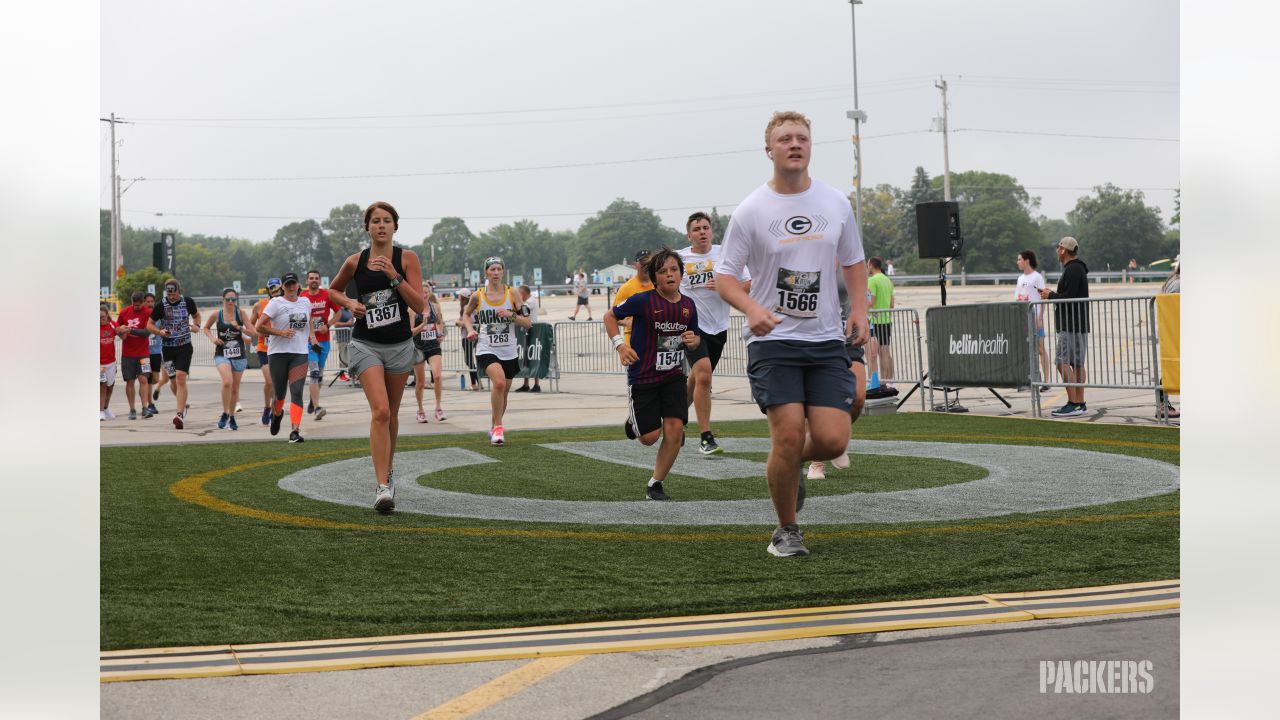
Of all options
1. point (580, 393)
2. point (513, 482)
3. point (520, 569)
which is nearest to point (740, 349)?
point (580, 393)

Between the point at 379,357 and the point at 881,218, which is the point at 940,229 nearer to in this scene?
the point at 379,357

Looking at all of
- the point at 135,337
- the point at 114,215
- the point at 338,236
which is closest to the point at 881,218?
the point at 338,236

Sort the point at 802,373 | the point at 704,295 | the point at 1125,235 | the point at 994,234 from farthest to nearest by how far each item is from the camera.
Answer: the point at 994,234 < the point at 1125,235 < the point at 704,295 < the point at 802,373

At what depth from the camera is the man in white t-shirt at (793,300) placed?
675 cm

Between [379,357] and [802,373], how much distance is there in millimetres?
3465

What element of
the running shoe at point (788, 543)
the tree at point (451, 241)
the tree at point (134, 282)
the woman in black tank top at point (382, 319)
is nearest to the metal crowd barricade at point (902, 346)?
the woman in black tank top at point (382, 319)

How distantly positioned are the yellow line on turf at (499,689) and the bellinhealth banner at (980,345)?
12480mm

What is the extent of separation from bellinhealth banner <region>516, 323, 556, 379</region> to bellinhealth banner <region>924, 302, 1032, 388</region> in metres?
9.08

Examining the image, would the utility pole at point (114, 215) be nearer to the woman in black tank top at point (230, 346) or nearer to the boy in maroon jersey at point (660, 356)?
the woman in black tank top at point (230, 346)

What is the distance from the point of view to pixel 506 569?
6.70 m

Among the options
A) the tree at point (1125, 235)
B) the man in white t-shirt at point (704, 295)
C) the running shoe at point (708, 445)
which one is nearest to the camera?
the man in white t-shirt at point (704, 295)

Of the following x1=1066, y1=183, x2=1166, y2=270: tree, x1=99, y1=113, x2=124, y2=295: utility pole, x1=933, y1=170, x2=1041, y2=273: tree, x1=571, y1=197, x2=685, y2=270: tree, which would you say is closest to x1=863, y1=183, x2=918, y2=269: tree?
x1=933, y1=170, x2=1041, y2=273: tree
